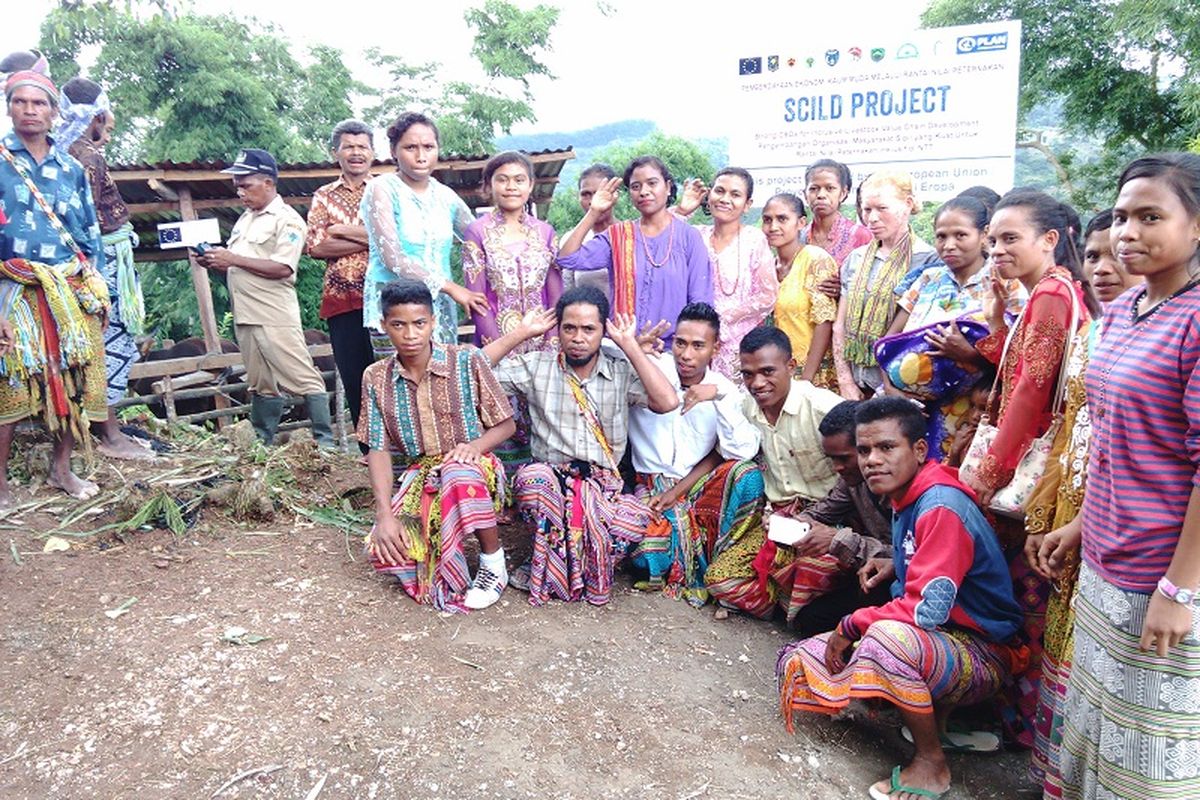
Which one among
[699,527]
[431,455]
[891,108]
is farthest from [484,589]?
[891,108]

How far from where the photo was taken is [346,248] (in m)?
4.84

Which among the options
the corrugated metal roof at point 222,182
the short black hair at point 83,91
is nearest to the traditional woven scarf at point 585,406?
the short black hair at point 83,91

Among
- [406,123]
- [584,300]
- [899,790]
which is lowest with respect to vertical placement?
[899,790]

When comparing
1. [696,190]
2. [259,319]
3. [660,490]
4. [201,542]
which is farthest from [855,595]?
[259,319]

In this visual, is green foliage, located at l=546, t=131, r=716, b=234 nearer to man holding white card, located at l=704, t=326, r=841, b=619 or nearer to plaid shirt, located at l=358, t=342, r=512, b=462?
plaid shirt, located at l=358, t=342, r=512, b=462

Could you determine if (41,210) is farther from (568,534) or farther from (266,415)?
(568,534)

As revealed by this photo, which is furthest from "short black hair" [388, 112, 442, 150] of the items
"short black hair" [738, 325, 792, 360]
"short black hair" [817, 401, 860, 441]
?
"short black hair" [817, 401, 860, 441]

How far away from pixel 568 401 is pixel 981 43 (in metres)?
4.25

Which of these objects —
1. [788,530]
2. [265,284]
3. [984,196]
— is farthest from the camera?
[265,284]

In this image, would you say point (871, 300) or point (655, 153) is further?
point (655, 153)

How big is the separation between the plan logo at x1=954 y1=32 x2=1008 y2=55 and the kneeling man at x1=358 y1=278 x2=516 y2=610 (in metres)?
4.37

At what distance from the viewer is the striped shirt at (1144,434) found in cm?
187

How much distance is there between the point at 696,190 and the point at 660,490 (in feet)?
6.12

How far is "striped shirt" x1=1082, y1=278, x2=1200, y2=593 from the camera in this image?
187 centimetres
